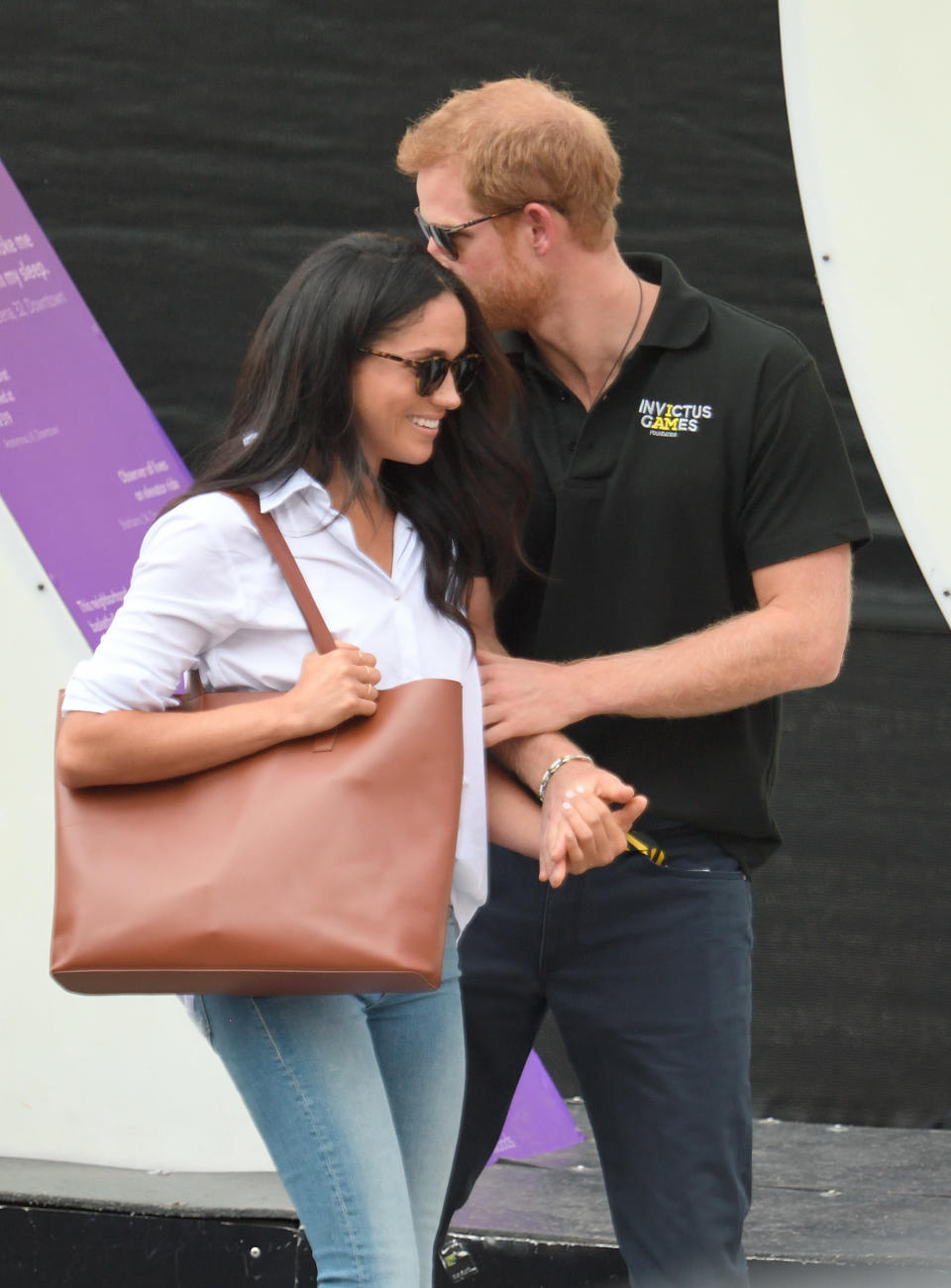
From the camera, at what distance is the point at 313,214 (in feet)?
10.5

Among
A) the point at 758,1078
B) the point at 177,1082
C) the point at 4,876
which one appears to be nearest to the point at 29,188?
the point at 4,876

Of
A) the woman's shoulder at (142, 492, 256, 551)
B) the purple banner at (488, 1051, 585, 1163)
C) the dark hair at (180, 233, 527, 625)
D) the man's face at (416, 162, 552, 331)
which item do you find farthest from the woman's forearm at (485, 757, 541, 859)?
the purple banner at (488, 1051, 585, 1163)

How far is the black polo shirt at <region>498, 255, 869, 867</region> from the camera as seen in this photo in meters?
2.04

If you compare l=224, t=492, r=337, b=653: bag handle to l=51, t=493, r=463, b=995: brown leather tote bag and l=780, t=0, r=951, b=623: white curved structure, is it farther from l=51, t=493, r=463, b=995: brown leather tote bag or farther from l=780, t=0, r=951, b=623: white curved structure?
l=780, t=0, r=951, b=623: white curved structure

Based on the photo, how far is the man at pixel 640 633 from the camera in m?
1.99

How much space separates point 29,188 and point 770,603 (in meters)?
1.97

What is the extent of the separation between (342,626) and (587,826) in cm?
36

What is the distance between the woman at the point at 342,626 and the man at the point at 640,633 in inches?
8.0

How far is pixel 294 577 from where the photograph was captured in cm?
163

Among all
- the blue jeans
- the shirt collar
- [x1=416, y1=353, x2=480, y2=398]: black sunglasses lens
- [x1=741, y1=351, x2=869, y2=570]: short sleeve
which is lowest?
the blue jeans

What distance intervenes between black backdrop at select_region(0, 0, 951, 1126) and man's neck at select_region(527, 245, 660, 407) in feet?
3.56

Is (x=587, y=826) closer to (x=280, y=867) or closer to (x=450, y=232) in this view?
(x=280, y=867)

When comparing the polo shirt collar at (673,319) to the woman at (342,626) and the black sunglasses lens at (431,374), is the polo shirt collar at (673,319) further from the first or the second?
the black sunglasses lens at (431,374)

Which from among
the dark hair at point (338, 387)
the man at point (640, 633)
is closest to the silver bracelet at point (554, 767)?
the man at point (640, 633)
